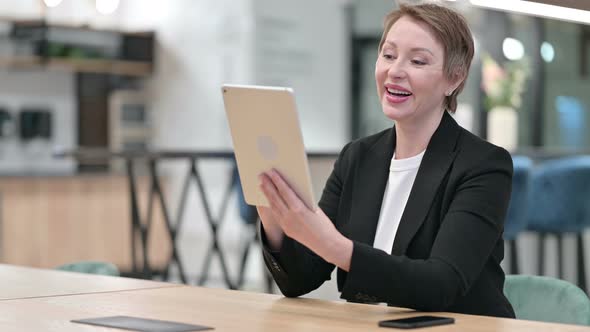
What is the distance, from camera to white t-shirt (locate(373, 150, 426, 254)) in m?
2.06

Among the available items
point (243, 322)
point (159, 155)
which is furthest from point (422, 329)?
point (159, 155)

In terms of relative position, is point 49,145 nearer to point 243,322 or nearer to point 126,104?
point 126,104

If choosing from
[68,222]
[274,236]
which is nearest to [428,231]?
[274,236]

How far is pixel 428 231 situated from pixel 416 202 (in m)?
0.06

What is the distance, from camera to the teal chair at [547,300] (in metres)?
1.92

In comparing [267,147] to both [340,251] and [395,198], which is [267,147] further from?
[395,198]

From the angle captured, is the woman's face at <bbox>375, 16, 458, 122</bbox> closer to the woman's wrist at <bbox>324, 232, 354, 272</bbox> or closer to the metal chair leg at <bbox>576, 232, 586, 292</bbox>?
the woman's wrist at <bbox>324, 232, 354, 272</bbox>

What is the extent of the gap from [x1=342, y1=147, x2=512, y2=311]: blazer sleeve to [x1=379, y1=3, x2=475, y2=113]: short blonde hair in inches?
7.8

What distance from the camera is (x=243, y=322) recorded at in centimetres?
161

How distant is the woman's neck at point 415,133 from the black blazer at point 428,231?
23 mm

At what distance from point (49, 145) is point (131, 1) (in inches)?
59.8

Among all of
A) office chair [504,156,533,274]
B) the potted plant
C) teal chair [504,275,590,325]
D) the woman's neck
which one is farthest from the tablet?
the potted plant

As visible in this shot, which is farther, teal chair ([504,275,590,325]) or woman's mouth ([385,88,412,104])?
woman's mouth ([385,88,412,104])

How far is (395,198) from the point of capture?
2.08m
